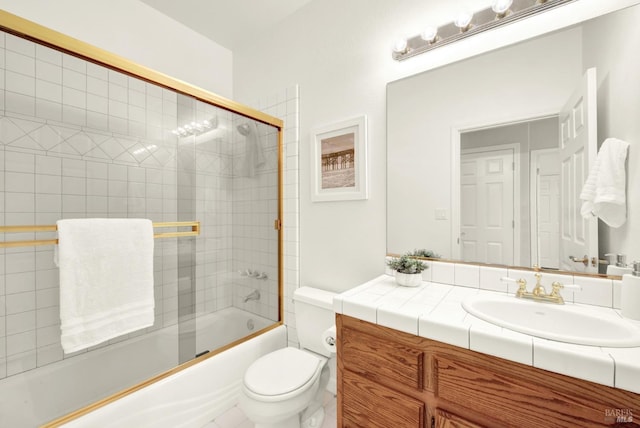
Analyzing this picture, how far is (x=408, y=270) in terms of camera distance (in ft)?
4.25

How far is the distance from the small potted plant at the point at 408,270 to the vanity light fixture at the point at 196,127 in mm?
1351

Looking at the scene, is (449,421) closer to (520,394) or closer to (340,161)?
(520,394)

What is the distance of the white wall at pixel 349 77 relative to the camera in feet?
4.55

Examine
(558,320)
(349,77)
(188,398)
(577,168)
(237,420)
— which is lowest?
(237,420)

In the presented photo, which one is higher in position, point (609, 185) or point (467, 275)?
point (609, 185)

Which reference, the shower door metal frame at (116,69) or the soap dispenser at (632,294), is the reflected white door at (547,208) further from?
the shower door metal frame at (116,69)

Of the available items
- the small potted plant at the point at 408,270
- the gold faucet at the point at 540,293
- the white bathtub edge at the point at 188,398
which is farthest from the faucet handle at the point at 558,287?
the white bathtub edge at the point at 188,398

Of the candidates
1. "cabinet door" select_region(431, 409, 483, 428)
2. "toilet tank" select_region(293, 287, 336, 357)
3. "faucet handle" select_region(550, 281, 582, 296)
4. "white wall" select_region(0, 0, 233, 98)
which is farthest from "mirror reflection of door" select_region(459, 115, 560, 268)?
"white wall" select_region(0, 0, 233, 98)

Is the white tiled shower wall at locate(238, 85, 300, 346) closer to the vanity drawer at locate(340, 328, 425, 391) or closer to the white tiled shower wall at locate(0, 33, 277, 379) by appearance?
the white tiled shower wall at locate(0, 33, 277, 379)

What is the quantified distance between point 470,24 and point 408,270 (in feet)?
3.83

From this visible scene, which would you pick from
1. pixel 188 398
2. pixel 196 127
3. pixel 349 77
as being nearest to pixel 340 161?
pixel 349 77

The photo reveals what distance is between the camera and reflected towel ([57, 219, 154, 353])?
1.13 meters

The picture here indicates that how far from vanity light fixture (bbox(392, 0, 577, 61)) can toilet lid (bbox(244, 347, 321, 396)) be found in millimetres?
1687

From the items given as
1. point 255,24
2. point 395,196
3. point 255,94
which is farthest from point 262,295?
point 255,24
